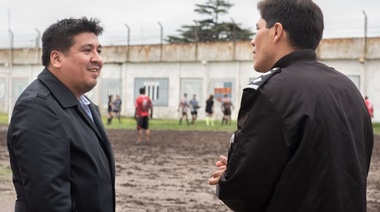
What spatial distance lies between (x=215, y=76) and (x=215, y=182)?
3838 centimetres

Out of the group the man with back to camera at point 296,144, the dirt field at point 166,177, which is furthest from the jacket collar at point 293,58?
the dirt field at point 166,177

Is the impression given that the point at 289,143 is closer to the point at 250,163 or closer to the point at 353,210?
the point at 250,163

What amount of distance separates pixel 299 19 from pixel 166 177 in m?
10.1

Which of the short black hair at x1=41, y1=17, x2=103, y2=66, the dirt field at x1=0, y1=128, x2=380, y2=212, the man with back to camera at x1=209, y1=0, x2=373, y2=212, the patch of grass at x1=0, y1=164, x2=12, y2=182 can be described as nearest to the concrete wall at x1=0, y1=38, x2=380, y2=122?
the dirt field at x1=0, y1=128, x2=380, y2=212

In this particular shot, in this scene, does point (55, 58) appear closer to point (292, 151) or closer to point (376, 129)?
point (292, 151)

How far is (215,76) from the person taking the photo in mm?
41375

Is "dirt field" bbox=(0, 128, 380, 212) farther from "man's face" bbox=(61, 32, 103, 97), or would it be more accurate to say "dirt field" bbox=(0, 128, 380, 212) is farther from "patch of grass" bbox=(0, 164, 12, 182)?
"man's face" bbox=(61, 32, 103, 97)

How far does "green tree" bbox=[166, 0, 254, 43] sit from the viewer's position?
186 feet

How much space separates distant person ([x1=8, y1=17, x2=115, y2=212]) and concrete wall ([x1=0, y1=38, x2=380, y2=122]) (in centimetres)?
3374

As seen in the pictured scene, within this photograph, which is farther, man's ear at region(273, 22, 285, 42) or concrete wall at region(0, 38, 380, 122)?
concrete wall at region(0, 38, 380, 122)

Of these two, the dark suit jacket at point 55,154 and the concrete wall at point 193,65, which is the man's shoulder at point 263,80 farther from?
the concrete wall at point 193,65

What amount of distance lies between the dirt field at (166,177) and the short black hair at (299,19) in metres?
6.36

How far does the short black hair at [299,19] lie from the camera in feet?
9.63

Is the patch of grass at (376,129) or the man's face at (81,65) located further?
the patch of grass at (376,129)
